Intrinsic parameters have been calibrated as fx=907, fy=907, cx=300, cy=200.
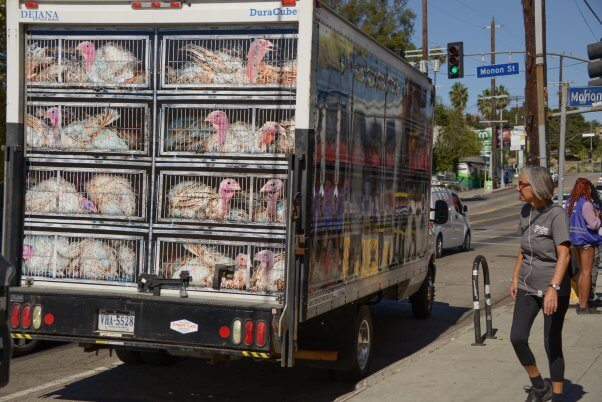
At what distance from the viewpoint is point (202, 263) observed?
713 cm

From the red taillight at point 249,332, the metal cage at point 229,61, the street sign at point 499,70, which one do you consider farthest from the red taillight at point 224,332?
the street sign at point 499,70

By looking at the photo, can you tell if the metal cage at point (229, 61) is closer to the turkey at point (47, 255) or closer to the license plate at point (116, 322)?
the turkey at point (47, 255)

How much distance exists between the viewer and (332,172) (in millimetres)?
7477

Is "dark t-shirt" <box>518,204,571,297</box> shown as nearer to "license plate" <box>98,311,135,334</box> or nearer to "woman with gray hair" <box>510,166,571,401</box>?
"woman with gray hair" <box>510,166,571,401</box>

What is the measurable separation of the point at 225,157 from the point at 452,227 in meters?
18.1

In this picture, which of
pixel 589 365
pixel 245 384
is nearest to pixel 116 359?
pixel 245 384

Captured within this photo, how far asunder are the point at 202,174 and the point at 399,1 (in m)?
53.3

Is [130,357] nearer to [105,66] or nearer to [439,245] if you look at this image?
[105,66]

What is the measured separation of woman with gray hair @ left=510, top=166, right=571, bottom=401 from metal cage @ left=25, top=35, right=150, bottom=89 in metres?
3.16

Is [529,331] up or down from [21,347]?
up

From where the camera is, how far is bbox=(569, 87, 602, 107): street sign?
1514 cm

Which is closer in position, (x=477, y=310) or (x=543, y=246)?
(x=543, y=246)

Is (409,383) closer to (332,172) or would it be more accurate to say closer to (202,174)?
(332,172)

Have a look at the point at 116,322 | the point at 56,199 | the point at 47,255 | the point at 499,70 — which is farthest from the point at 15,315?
the point at 499,70
